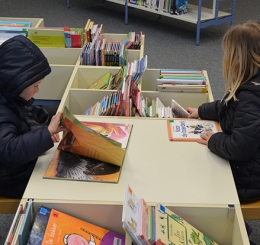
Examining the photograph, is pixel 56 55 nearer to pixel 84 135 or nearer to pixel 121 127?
pixel 121 127

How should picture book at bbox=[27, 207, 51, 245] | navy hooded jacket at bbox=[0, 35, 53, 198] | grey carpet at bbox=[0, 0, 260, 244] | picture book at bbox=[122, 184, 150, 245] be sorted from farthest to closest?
1. grey carpet at bbox=[0, 0, 260, 244]
2. navy hooded jacket at bbox=[0, 35, 53, 198]
3. picture book at bbox=[27, 207, 51, 245]
4. picture book at bbox=[122, 184, 150, 245]

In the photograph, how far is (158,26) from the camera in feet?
19.6

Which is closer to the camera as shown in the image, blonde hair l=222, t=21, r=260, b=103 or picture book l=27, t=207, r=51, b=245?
picture book l=27, t=207, r=51, b=245

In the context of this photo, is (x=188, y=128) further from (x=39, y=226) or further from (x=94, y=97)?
(x=39, y=226)

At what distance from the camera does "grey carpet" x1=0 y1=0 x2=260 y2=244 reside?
Answer: 484cm

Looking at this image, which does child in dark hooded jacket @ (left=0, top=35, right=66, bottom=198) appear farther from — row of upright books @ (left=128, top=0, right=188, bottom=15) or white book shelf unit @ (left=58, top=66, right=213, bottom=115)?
row of upright books @ (left=128, top=0, right=188, bottom=15)

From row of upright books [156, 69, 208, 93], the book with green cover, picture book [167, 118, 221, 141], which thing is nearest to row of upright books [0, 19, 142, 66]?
the book with green cover

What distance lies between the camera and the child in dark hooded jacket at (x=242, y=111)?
5.87 ft

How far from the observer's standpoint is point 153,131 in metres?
2.08

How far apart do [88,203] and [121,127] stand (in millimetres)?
571

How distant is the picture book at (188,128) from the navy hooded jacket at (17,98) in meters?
0.59

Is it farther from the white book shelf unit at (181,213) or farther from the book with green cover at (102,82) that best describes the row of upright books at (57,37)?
the white book shelf unit at (181,213)

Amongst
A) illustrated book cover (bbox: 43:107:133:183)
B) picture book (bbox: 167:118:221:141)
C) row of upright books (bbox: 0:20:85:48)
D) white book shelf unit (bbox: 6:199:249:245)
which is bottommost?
white book shelf unit (bbox: 6:199:249:245)

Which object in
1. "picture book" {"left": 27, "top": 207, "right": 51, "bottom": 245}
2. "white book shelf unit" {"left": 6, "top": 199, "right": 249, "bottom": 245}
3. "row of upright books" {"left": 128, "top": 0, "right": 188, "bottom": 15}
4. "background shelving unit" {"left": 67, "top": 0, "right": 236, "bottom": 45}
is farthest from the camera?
"row of upright books" {"left": 128, "top": 0, "right": 188, "bottom": 15}
